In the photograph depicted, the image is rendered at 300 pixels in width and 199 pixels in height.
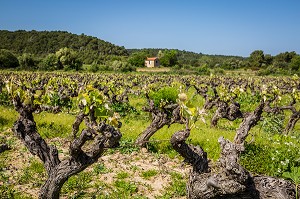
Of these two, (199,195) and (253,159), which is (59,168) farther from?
(253,159)

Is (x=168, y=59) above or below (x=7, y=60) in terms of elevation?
above

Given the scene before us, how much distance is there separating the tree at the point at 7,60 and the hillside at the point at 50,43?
47421mm

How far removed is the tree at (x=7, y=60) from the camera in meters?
64.1

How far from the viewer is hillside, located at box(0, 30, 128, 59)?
4618 inches

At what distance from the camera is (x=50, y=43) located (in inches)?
4946

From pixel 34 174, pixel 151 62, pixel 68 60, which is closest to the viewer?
pixel 34 174

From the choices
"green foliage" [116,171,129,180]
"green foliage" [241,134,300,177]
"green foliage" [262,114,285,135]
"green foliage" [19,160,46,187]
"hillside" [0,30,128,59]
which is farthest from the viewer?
"hillside" [0,30,128,59]

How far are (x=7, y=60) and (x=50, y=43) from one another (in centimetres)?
6335

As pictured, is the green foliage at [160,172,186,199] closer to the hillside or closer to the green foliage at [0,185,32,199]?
the green foliage at [0,185,32,199]

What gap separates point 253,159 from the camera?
8516mm

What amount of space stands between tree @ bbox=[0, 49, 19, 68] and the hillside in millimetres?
47421

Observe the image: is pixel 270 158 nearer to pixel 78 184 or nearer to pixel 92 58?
pixel 78 184

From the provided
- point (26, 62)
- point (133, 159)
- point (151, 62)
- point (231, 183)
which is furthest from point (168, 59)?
point (231, 183)

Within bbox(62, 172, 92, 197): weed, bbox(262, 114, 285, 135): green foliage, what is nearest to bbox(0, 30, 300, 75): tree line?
bbox(262, 114, 285, 135): green foliage
